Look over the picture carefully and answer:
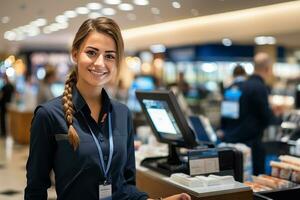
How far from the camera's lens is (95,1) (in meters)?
4.56

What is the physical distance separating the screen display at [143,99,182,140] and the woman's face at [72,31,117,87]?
78cm

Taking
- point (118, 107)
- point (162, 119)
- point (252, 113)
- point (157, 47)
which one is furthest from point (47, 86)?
point (157, 47)

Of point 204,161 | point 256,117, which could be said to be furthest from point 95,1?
point 204,161

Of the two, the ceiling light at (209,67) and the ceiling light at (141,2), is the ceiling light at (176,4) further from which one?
the ceiling light at (209,67)

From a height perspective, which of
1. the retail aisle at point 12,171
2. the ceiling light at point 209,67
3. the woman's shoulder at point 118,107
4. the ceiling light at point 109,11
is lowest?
the retail aisle at point 12,171

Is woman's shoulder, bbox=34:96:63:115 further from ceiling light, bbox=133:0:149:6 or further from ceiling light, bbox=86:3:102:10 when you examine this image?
ceiling light, bbox=86:3:102:10

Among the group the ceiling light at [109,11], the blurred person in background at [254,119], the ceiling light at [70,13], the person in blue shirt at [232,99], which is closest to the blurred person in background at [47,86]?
the ceiling light at [70,13]

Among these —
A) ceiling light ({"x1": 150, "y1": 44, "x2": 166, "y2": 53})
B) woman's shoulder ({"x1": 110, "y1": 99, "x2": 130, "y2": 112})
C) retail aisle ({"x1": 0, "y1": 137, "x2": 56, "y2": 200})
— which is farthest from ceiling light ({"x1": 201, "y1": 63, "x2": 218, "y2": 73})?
woman's shoulder ({"x1": 110, "y1": 99, "x2": 130, "y2": 112})

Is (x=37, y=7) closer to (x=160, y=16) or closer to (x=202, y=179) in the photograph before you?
(x=160, y=16)

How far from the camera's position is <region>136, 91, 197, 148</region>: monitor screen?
271 centimetres

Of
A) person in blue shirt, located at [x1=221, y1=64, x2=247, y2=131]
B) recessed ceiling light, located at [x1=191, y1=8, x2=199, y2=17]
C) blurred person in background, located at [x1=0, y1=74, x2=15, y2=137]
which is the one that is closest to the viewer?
recessed ceiling light, located at [x1=191, y1=8, x2=199, y2=17]

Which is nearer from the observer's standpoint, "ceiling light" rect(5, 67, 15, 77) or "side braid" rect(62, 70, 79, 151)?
"side braid" rect(62, 70, 79, 151)

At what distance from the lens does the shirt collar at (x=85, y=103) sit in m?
2.03

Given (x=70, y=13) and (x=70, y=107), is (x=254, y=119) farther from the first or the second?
(x=70, y=107)
